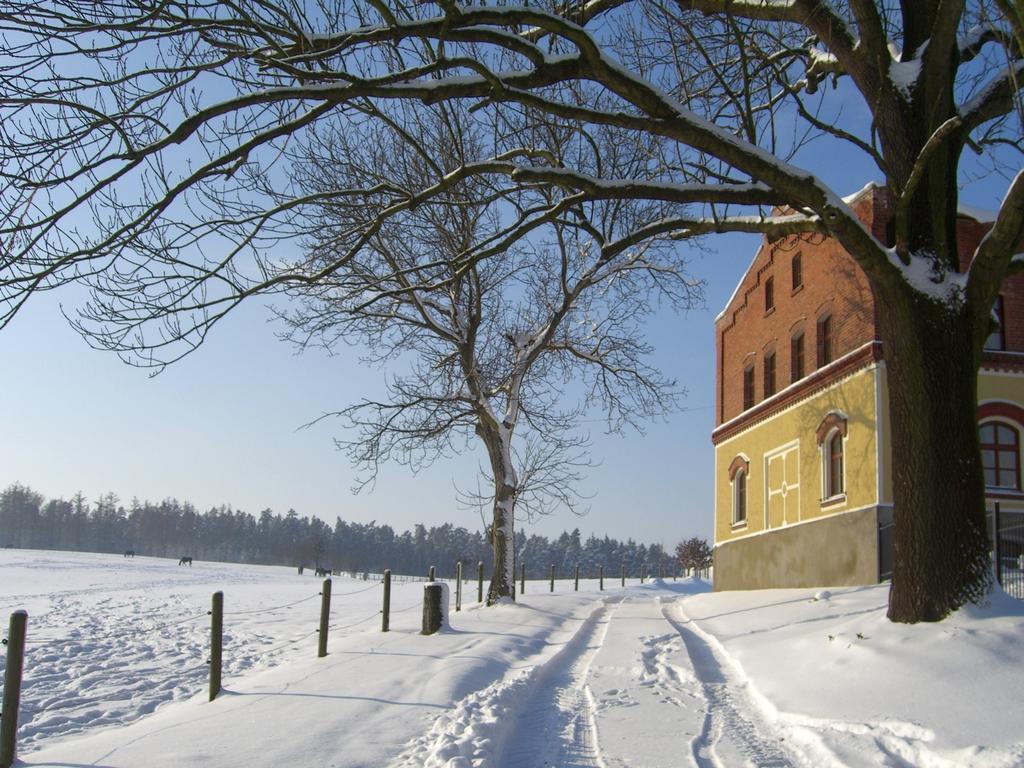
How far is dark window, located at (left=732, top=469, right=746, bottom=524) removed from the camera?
96.8 feet

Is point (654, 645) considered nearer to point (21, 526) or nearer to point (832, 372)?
point (832, 372)

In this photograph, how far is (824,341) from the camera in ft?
76.5

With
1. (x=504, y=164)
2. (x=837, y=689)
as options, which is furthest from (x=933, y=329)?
(x=504, y=164)

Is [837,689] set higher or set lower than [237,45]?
lower

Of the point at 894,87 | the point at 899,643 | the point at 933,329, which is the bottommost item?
the point at 899,643

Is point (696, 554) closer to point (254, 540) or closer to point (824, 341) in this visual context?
point (824, 341)

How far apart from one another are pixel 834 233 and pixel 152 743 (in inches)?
316

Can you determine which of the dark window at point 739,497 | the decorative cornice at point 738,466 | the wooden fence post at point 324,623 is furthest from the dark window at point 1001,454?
the wooden fence post at point 324,623

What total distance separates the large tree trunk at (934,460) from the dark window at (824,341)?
47.1 ft

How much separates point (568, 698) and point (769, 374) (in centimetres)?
2111

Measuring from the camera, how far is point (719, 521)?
31.8 metres

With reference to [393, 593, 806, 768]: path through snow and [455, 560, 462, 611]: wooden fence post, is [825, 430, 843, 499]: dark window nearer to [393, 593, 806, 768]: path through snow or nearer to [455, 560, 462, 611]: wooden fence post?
[455, 560, 462, 611]: wooden fence post

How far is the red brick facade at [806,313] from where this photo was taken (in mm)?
20812

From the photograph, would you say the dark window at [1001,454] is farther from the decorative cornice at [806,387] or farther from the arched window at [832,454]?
the decorative cornice at [806,387]
